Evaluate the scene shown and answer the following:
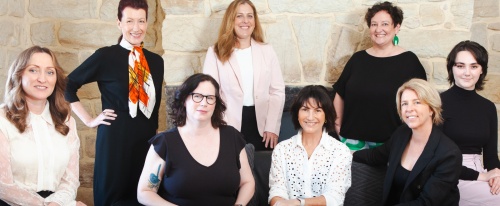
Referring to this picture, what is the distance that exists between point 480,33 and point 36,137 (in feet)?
11.1

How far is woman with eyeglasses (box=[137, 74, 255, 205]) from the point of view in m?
2.85

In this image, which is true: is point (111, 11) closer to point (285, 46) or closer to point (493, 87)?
point (285, 46)

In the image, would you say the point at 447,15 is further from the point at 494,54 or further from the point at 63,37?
the point at 63,37

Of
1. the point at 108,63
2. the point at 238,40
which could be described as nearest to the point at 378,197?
the point at 238,40

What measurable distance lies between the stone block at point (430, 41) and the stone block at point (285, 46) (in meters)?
0.68

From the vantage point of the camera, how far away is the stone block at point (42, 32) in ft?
14.7

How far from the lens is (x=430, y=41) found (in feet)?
13.5

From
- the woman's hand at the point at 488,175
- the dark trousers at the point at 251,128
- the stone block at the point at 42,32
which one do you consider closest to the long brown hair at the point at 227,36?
the dark trousers at the point at 251,128

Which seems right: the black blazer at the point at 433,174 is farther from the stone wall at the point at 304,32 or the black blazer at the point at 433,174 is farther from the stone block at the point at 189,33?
the stone block at the point at 189,33

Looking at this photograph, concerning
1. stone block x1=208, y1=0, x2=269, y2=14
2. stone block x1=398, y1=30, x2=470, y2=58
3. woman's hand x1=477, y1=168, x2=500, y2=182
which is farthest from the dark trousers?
woman's hand x1=477, y1=168, x2=500, y2=182

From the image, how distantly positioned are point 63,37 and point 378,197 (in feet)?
8.17

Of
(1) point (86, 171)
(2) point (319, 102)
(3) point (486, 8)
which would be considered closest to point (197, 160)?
(2) point (319, 102)

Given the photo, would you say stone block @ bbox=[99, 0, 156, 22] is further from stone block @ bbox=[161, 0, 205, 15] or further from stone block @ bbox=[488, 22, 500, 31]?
stone block @ bbox=[488, 22, 500, 31]

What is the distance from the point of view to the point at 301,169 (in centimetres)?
305
